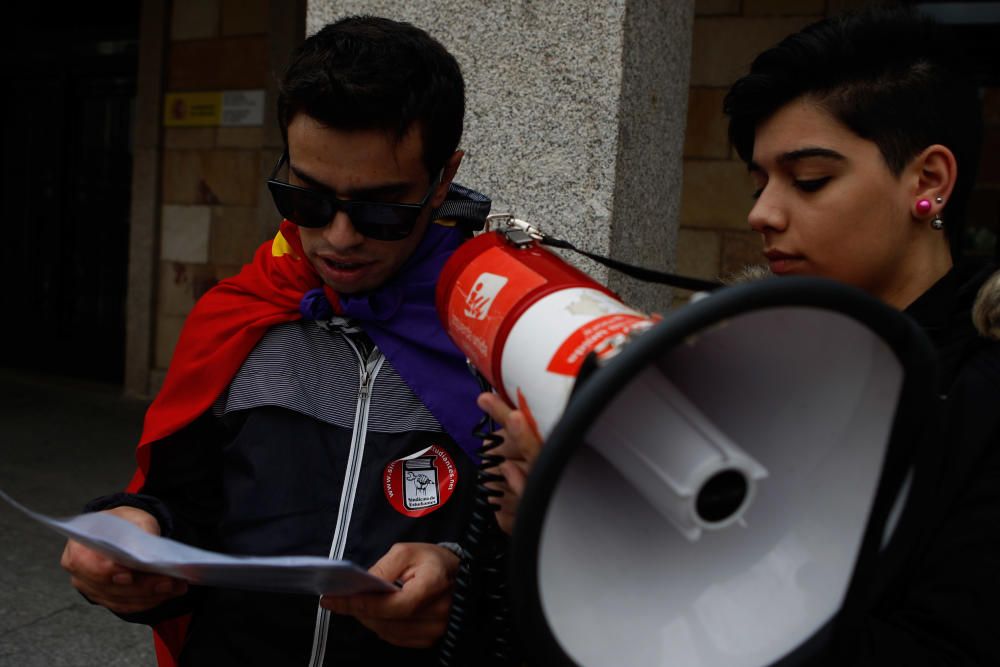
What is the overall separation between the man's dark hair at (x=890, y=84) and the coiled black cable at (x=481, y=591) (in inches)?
25.3

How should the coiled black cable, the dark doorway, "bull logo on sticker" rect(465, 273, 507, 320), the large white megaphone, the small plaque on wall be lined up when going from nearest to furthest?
the large white megaphone < "bull logo on sticker" rect(465, 273, 507, 320) < the coiled black cable < the small plaque on wall < the dark doorway

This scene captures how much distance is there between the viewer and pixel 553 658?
857mm

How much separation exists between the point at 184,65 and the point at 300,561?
7.07m

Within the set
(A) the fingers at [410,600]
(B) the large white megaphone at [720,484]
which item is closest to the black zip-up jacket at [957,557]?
(B) the large white megaphone at [720,484]

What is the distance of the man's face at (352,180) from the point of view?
54.6 inches

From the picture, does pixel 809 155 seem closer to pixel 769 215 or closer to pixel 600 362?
pixel 769 215

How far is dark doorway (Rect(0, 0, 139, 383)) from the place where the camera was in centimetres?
807

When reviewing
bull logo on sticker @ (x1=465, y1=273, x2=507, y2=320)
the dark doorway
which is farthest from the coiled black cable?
the dark doorway

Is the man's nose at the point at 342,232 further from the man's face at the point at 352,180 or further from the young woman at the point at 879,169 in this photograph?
the young woman at the point at 879,169

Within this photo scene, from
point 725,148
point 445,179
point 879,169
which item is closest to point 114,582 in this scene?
point 445,179

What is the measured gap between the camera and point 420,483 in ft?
4.72

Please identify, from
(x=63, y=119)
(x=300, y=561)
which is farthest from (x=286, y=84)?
(x=63, y=119)

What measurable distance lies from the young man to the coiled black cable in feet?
0.27

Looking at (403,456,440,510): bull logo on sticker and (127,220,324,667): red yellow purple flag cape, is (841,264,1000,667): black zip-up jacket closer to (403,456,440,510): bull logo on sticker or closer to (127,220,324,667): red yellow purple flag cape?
(403,456,440,510): bull logo on sticker
